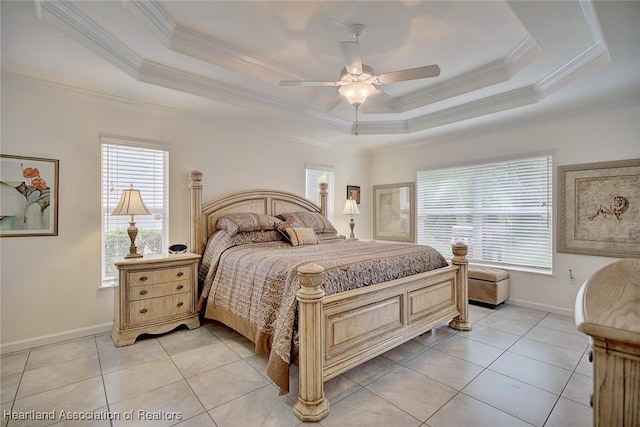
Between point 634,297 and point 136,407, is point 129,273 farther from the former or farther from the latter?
point 634,297

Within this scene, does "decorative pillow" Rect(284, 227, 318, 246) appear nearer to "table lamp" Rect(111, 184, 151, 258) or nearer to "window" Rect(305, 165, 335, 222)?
"window" Rect(305, 165, 335, 222)

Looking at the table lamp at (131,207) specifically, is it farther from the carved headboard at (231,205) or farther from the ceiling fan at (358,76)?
the ceiling fan at (358,76)

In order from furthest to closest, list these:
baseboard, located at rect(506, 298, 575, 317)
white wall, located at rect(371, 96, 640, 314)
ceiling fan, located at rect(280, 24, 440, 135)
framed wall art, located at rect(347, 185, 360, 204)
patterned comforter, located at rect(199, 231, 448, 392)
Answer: framed wall art, located at rect(347, 185, 360, 204)
baseboard, located at rect(506, 298, 575, 317)
white wall, located at rect(371, 96, 640, 314)
ceiling fan, located at rect(280, 24, 440, 135)
patterned comforter, located at rect(199, 231, 448, 392)

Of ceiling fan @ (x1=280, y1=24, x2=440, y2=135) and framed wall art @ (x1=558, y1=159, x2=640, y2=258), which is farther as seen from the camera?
framed wall art @ (x1=558, y1=159, x2=640, y2=258)

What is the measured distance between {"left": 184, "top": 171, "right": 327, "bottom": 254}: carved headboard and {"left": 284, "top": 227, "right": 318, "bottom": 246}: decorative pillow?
0.82m

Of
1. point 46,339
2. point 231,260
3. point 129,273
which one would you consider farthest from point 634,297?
point 46,339

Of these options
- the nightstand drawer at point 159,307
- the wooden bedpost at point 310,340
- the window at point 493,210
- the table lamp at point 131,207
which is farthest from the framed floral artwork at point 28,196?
the window at point 493,210

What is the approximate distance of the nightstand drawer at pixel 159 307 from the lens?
9.36 ft

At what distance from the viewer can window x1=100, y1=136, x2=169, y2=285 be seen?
318cm

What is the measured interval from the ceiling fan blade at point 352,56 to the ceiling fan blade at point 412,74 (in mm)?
206

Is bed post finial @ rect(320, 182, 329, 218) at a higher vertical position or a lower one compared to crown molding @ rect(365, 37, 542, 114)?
lower

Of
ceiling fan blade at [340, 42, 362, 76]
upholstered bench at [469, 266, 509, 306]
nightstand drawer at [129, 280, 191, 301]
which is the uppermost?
ceiling fan blade at [340, 42, 362, 76]

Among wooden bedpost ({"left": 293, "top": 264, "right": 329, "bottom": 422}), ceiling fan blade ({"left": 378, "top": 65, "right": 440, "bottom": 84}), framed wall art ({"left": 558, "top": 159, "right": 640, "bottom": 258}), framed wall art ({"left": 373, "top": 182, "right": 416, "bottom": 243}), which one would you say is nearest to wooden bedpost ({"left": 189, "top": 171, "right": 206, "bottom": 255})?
wooden bedpost ({"left": 293, "top": 264, "right": 329, "bottom": 422})

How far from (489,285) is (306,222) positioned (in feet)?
8.30
